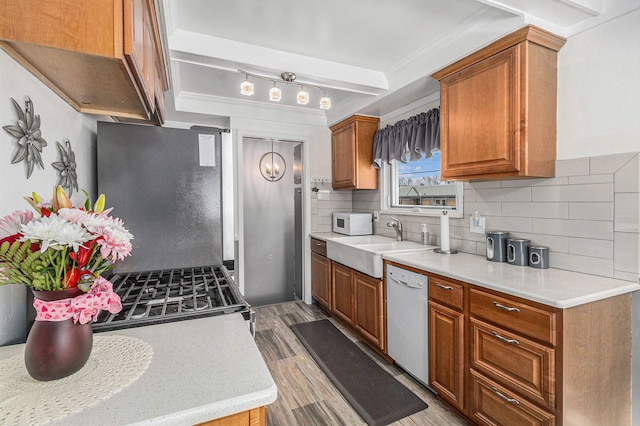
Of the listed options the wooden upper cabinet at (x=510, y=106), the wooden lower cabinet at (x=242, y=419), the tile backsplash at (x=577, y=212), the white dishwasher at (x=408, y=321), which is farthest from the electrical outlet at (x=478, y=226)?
the wooden lower cabinet at (x=242, y=419)

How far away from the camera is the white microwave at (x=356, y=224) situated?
11.7ft

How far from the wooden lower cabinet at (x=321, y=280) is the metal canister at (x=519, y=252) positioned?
1838mm

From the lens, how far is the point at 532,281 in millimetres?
1630

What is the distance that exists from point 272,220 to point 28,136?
309 cm

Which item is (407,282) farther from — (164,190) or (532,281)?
(164,190)

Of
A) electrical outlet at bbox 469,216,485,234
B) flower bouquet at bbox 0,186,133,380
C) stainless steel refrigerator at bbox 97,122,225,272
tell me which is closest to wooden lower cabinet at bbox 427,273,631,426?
electrical outlet at bbox 469,216,485,234

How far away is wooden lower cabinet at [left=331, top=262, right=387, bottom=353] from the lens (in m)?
2.56

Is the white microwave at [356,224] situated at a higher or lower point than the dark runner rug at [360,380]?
higher

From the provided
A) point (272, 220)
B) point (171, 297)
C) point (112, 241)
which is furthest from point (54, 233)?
point (272, 220)

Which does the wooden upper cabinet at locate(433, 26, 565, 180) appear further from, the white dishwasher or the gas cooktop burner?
the gas cooktop burner

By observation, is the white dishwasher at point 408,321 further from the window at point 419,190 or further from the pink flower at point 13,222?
the pink flower at point 13,222

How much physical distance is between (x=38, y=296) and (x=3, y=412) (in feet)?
0.78

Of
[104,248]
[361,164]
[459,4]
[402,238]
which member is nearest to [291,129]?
[361,164]

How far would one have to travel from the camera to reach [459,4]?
1.85m
